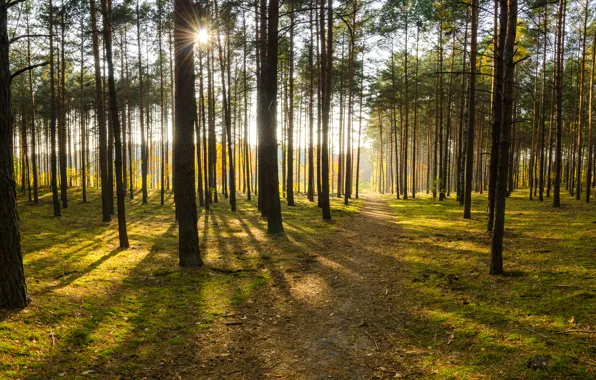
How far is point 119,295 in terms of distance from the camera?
21.2 feet

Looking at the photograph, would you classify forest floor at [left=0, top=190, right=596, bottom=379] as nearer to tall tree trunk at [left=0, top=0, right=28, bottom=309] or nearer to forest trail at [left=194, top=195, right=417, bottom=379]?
forest trail at [left=194, top=195, right=417, bottom=379]

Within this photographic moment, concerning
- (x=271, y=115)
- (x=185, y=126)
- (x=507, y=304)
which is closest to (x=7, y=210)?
(x=185, y=126)

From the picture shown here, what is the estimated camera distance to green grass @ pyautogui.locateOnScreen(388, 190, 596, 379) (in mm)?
3924

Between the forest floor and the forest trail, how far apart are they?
0.03 metres

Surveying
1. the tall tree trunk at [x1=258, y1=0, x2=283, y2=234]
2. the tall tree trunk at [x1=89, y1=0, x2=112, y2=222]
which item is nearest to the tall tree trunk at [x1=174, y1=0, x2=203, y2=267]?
the tall tree trunk at [x1=258, y1=0, x2=283, y2=234]

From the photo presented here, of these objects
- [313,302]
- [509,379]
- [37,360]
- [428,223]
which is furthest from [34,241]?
[428,223]

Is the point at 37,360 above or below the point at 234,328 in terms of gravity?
above

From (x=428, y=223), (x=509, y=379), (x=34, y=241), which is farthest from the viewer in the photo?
(x=428, y=223)

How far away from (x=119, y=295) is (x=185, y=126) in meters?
4.01

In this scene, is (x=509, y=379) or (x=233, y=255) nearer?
(x=509, y=379)

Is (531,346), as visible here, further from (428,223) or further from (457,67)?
(457,67)

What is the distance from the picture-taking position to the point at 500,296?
5.86 metres

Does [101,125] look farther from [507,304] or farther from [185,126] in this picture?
[507,304]

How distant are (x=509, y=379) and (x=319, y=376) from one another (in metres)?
2.06
